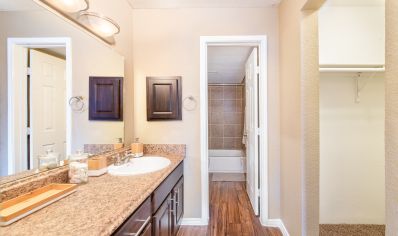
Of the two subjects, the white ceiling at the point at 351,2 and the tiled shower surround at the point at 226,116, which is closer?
the white ceiling at the point at 351,2

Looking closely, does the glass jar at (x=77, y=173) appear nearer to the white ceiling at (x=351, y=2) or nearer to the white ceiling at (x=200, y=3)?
the white ceiling at (x=200, y=3)

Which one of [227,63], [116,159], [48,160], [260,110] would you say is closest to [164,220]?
[116,159]

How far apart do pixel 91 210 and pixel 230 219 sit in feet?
6.66

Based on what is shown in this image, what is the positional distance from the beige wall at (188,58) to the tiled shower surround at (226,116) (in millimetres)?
2887

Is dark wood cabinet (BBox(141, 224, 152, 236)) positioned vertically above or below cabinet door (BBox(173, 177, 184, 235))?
above

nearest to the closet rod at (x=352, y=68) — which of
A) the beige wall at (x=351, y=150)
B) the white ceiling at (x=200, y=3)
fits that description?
the beige wall at (x=351, y=150)

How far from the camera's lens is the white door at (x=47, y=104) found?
1186 mm

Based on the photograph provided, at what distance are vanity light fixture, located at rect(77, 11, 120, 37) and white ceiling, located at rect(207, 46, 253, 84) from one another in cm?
150

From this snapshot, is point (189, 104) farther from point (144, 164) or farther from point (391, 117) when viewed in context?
point (391, 117)

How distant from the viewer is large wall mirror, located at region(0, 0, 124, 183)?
1.05m

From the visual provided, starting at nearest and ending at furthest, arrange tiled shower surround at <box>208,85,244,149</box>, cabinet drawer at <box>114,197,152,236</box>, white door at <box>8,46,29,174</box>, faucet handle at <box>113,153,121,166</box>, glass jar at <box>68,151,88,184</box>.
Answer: cabinet drawer at <box>114,197,152,236</box>
white door at <box>8,46,29,174</box>
glass jar at <box>68,151,88,184</box>
faucet handle at <box>113,153,121,166</box>
tiled shower surround at <box>208,85,244,149</box>

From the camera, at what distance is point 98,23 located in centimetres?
176

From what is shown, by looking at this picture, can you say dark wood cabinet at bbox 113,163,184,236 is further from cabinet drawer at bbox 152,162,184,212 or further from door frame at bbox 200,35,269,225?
door frame at bbox 200,35,269,225

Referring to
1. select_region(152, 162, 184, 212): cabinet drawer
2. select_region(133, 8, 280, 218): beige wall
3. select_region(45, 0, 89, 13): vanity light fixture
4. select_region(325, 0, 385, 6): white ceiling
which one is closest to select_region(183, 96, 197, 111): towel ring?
select_region(133, 8, 280, 218): beige wall
